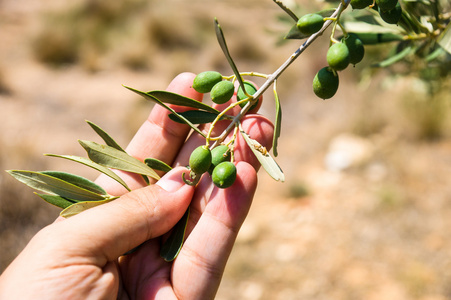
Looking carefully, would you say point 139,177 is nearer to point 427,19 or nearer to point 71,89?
point 427,19

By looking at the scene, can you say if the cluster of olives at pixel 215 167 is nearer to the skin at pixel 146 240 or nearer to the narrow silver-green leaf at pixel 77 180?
the skin at pixel 146 240

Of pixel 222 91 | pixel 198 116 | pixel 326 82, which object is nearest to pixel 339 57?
pixel 326 82

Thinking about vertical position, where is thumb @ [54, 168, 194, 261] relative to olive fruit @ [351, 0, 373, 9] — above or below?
below

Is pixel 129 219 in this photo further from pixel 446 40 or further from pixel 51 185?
pixel 446 40

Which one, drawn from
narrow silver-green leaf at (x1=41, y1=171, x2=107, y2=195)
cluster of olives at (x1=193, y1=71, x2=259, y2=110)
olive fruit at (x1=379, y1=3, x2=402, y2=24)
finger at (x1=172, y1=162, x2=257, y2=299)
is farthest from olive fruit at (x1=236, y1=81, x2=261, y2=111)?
narrow silver-green leaf at (x1=41, y1=171, x2=107, y2=195)

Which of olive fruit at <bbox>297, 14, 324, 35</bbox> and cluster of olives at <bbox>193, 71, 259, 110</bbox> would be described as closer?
olive fruit at <bbox>297, 14, 324, 35</bbox>

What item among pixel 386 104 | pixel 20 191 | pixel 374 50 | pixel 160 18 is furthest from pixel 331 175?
pixel 160 18

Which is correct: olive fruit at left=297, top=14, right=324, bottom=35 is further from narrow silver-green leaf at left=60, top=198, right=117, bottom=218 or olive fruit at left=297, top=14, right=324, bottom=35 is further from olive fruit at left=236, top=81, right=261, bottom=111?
narrow silver-green leaf at left=60, top=198, right=117, bottom=218
